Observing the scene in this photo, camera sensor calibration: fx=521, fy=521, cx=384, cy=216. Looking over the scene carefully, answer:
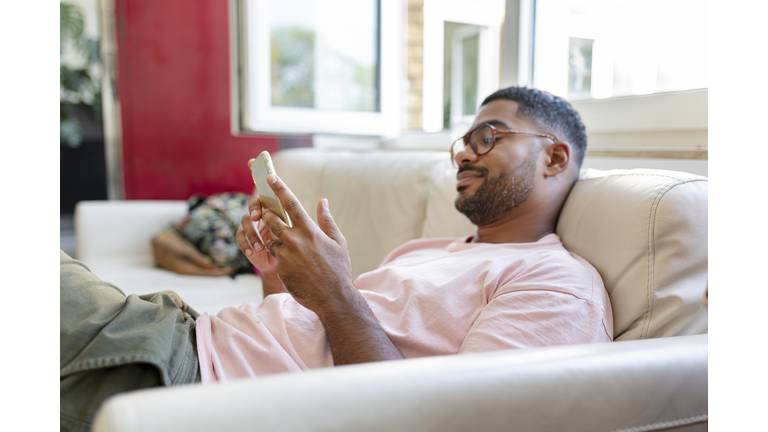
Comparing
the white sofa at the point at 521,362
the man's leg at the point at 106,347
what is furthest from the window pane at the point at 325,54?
the man's leg at the point at 106,347

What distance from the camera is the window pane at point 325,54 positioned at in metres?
2.50

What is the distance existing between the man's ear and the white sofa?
56 millimetres

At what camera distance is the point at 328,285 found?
34.5 inches

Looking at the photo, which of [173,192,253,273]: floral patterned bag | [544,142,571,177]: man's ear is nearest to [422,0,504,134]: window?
[544,142,571,177]: man's ear

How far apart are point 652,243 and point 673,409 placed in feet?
1.30

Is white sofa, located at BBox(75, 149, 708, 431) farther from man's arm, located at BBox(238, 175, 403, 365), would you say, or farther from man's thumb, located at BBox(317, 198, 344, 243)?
man's thumb, located at BBox(317, 198, 344, 243)

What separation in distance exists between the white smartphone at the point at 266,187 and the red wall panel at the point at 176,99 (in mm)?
2126

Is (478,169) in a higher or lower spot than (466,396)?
higher

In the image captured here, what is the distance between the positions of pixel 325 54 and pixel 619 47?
140cm

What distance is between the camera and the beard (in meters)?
1.21

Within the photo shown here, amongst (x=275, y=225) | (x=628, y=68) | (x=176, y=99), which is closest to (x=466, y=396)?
(x=275, y=225)

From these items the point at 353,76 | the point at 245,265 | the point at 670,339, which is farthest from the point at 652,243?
the point at 353,76

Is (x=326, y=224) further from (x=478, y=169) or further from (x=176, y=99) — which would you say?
(x=176, y=99)

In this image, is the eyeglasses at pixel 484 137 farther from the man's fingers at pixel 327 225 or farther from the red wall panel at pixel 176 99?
the red wall panel at pixel 176 99
